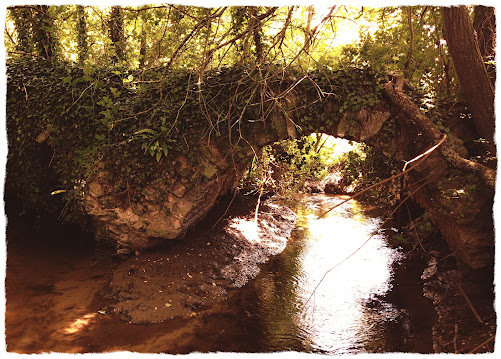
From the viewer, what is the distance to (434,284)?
6.38m

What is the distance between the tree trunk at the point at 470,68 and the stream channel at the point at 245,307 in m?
2.51

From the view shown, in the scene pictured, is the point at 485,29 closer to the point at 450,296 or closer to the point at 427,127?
the point at 427,127

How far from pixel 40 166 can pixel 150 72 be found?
2900 mm

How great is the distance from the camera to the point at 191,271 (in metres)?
6.63

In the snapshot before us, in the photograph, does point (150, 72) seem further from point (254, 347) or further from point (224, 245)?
point (254, 347)

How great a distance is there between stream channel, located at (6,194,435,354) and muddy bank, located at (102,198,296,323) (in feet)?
0.43

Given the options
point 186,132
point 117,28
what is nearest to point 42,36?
point 117,28

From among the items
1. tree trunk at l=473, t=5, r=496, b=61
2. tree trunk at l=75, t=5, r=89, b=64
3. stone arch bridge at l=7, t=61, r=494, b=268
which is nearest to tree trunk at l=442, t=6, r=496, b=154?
stone arch bridge at l=7, t=61, r=494, b=268

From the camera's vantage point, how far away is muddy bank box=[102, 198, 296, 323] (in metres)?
5.78

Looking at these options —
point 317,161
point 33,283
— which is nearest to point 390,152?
point 317,161

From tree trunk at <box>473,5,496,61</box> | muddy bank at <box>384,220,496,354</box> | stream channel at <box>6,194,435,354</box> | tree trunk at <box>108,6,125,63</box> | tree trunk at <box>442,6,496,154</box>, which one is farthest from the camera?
tree trunk at <box>108,6,125,63</box>

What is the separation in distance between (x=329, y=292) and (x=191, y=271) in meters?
2.30

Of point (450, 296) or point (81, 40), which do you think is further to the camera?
point (81, 40)

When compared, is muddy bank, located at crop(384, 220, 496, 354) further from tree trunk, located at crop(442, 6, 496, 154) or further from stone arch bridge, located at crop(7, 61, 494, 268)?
tree trunk, located at crop(442, 6, 496, 154)
